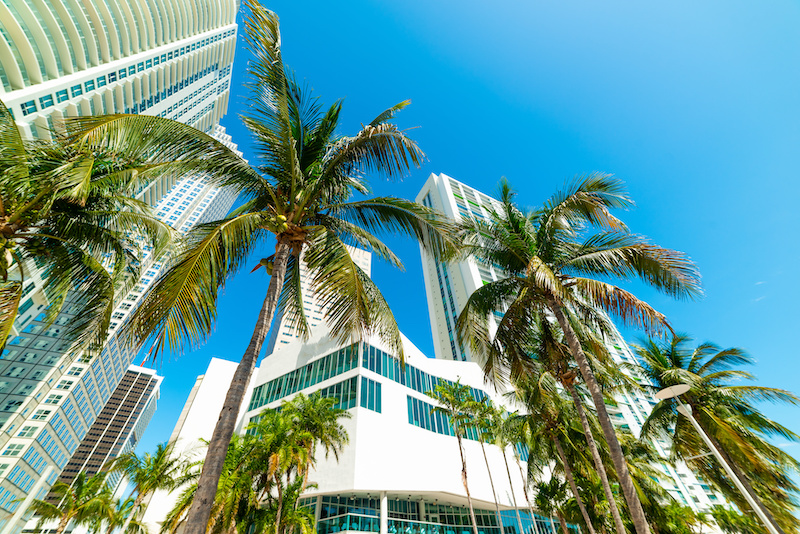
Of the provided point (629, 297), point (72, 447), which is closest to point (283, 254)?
point (629, 297)

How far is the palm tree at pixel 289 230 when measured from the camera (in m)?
4.59

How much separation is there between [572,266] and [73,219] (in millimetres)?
13013

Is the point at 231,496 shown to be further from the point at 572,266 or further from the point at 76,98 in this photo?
the point at 76,98

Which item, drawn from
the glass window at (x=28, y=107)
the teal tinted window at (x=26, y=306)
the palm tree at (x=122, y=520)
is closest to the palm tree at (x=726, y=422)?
the palm tree at (x=122, y=520)

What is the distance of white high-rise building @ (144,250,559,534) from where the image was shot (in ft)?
78.1

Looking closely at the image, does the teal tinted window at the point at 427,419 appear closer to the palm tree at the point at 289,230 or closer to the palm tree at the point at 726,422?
the palm tree at the point at 726,422

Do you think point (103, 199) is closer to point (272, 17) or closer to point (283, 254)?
point (283, 254)

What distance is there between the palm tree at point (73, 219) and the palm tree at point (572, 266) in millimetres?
8080

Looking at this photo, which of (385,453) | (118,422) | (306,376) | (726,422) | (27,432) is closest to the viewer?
(726,422)

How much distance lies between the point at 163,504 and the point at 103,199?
36.1 meters

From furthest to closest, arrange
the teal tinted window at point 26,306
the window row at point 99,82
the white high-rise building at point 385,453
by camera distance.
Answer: the teal tinted window at point 26,306
the window row at point 99,82
the white high-rise building at point 385,453

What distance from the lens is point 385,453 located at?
25.1 metres

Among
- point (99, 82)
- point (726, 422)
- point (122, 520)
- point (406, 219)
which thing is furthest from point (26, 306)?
point (726, 422)

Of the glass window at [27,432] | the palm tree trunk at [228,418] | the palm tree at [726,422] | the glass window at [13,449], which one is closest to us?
the palm tree trunk at [228,418]
